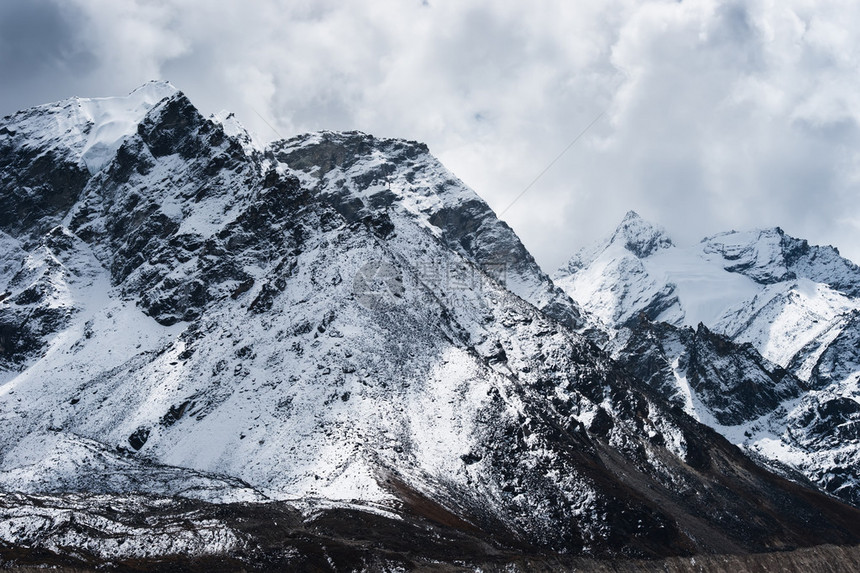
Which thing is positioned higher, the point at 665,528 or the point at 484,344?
the point at 484,344

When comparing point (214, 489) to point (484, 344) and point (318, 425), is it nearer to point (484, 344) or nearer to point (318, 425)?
point (318, 425)

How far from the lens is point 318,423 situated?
454 feet

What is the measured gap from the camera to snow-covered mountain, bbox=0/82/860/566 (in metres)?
116

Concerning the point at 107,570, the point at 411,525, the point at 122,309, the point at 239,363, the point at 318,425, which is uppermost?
the point at 122,309

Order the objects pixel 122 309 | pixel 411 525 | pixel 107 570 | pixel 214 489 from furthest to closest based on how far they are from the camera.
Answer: pixel 122 309 → pixel 214 489 → pixel 411 525 → pixel 107 570

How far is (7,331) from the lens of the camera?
180 metres

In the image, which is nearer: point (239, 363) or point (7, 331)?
point (239, 363)

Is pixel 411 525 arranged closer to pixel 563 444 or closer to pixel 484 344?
pixel 563 444

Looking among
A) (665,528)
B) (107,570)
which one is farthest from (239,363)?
(665,528)

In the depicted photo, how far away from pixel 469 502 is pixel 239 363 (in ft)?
178

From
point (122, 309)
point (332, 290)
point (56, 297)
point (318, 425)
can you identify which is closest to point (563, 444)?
point (318, 425)

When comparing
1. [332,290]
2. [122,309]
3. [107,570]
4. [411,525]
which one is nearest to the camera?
[107,570]

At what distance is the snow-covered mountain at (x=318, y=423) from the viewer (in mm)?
116250

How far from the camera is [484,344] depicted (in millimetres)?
193500
